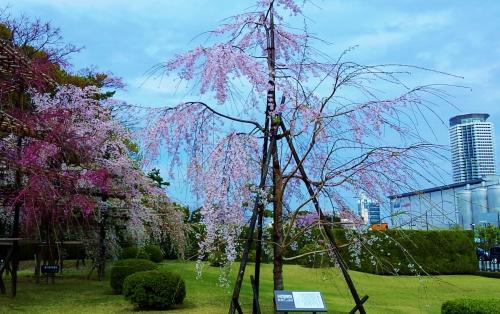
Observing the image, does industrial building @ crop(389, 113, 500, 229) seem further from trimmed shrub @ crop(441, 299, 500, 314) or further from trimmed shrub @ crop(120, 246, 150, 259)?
trimmed shrub @ crop(120, 246, 150, 259)

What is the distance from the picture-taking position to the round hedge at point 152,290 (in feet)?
35.8

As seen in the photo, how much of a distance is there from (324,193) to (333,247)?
2.88 ft

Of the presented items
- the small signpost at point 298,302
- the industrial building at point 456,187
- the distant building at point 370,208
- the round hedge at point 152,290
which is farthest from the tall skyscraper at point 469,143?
the round hedge at point 152,290

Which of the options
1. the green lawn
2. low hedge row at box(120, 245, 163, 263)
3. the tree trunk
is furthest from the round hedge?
low hedge row at box(120, 245, 163, 263)

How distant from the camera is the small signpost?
7.65 m

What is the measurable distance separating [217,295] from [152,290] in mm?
2875

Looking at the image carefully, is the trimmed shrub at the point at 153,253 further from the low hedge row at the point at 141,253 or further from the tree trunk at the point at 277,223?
the tree trunk at the point at 277,223

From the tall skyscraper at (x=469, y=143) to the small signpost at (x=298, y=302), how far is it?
258 cm

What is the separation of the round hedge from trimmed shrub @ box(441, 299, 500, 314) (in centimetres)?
502

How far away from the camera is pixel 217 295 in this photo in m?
13.5

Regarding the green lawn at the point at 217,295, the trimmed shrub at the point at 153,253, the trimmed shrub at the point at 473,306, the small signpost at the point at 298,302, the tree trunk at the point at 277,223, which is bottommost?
the green lawn at the point at 217,295

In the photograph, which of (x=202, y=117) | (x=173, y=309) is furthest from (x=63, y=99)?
(x=202, y=117)

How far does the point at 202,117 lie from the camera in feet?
28.0

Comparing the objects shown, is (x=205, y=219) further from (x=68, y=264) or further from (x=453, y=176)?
(x=68, y=264)
